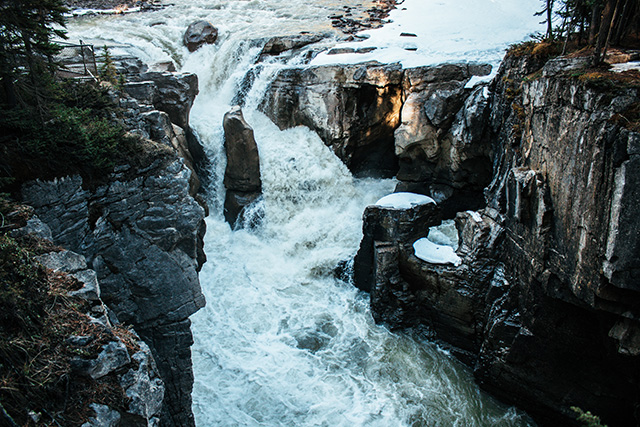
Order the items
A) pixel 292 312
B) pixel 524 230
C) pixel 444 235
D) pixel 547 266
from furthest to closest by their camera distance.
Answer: pixel 444 235, pixel 292 312, pixel 524 230, pixel 547 266

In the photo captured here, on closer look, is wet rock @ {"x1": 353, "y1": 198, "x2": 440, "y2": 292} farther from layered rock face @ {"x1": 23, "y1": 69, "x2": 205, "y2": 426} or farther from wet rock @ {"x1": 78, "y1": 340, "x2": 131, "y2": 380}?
wet rock @ {"x1": 78, "y1": 340, "x2": 131, "y2": 380}

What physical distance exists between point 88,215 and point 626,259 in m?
9.35

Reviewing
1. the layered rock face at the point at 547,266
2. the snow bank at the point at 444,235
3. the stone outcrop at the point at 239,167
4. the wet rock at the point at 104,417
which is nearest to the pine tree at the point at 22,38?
the wet rock at the point at 104,417

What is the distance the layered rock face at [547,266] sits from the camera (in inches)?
275

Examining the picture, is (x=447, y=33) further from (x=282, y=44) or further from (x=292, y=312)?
(x=292, y=312)

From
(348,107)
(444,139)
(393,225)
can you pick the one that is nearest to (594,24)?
(444,139)

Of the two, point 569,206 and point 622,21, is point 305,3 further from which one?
point 569,206

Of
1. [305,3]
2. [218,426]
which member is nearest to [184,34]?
[305,3]

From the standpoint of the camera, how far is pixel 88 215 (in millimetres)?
7141

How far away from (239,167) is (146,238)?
31.1 feet

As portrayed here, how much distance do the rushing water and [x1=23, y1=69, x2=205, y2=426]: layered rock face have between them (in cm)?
286

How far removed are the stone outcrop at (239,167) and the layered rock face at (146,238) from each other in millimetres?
7936

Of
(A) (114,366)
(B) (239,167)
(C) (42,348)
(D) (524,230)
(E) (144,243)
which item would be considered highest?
(C) (42,348)

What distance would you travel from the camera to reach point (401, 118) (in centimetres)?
1712
